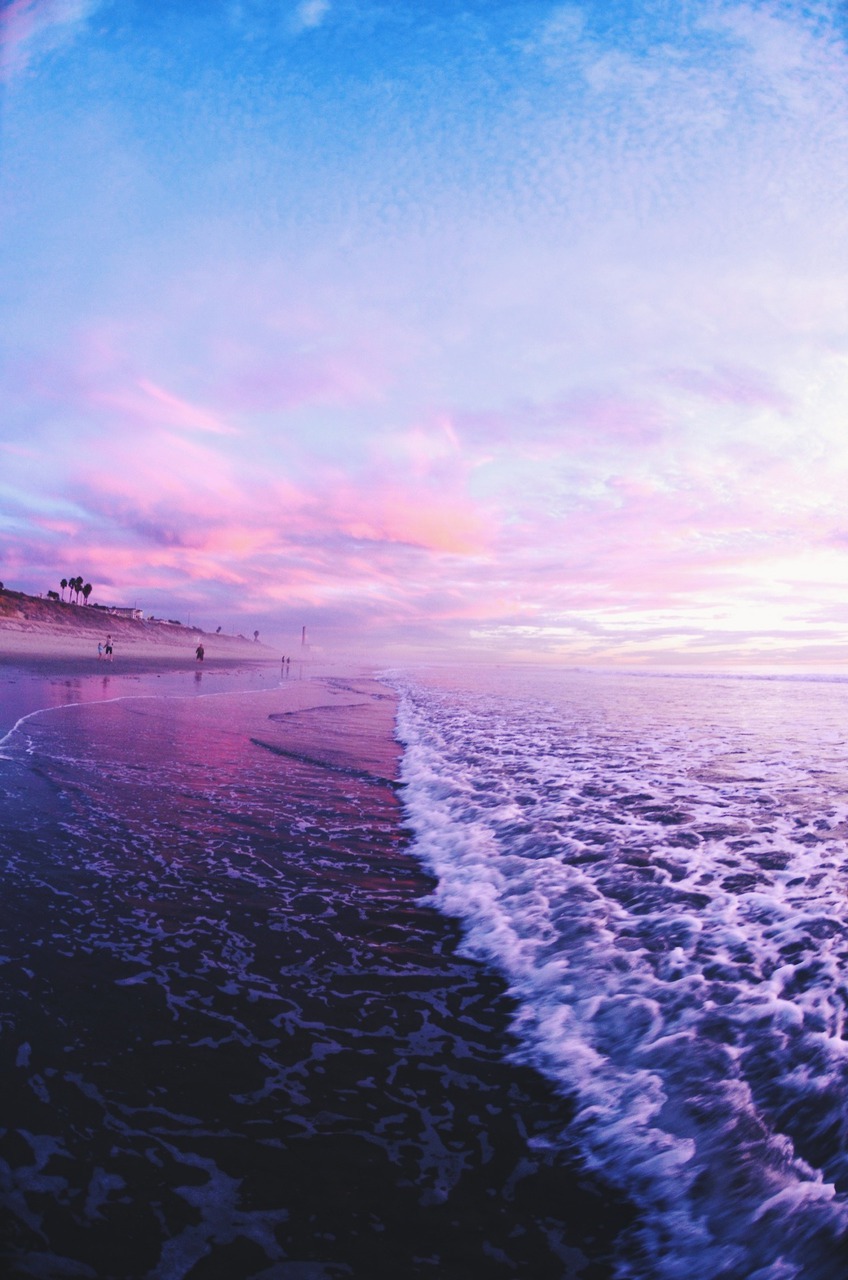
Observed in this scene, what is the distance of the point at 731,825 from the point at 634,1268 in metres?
8.20

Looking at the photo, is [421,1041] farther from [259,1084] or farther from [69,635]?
[69,635]

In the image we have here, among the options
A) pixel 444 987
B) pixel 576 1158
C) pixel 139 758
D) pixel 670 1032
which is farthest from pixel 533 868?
pixel 139 758

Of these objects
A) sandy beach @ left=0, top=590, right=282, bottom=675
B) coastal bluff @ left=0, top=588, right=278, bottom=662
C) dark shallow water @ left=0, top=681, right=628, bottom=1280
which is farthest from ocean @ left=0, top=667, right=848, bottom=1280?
coastal bluff @ left=0, top=588, right=278, bottom=662

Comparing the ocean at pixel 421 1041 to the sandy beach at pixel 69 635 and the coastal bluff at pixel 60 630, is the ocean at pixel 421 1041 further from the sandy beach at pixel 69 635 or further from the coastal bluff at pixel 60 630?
the coastal bluff at pixel 60 630

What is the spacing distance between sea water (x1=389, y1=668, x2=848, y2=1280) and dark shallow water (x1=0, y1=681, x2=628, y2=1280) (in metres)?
0.37

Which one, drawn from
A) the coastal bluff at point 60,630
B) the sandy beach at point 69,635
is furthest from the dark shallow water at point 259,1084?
the coastal bluff at point 60,630

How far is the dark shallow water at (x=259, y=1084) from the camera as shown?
321 cm

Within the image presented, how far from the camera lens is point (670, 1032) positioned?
4.95 metres

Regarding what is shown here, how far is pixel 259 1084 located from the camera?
4.27 meters

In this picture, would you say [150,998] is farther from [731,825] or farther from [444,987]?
[731,825]

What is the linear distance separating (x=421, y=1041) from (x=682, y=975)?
8.28 feet

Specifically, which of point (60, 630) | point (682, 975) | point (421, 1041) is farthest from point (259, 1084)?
point (60, 630)

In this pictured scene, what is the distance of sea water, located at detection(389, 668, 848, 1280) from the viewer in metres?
3.50

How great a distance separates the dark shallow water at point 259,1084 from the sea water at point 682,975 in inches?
14.7
